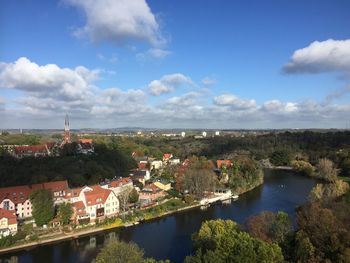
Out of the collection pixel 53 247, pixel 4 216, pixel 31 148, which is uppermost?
pixel 31 148

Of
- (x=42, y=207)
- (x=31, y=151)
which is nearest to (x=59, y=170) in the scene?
(x=42, y=207)

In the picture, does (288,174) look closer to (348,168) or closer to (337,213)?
(348,168)

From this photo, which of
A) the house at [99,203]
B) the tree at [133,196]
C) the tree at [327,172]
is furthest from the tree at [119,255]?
the tree at [327,172]

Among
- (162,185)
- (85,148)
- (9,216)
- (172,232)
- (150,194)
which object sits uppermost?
(85,148)

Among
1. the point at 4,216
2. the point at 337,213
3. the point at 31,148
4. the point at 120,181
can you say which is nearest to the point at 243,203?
the point at 120,181

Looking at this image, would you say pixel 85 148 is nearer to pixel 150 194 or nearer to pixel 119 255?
pixel 150 194

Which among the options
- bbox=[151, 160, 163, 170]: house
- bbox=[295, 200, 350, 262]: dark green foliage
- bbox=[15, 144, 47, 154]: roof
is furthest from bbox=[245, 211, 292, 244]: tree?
bbox=[15, 144, 47, 154]: roof
